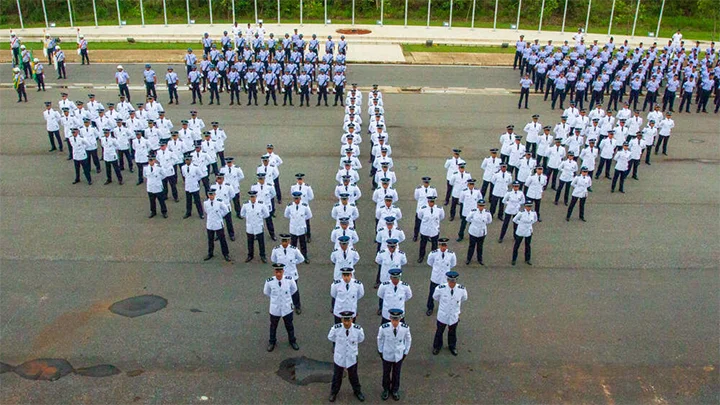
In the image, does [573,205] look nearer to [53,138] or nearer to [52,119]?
[52,119]

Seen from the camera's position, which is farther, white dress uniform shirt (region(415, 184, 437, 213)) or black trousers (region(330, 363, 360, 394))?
white dress uniform shirt (region(415, 184, 437, 213))

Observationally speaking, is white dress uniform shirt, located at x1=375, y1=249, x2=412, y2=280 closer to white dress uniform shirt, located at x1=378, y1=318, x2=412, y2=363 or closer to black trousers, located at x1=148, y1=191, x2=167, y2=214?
white dress uniform shirt, located at x1=378, y1=318, x2=412, y2=363

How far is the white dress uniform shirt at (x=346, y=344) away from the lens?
8.24 metres

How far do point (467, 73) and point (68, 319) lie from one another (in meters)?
24.5

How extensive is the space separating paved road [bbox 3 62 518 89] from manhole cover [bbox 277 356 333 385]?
20.2 meters

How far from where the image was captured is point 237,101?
24609 millimetres

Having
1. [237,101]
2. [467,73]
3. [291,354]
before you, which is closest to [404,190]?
[291,354]

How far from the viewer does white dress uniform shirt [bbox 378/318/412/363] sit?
27.3 ft

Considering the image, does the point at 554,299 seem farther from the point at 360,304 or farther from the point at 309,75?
the point at 309,75

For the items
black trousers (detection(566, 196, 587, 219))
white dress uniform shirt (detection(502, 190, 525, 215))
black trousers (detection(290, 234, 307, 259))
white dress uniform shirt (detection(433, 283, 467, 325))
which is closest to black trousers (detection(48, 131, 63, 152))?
black trousers (detection(290, 234, 307, 259))

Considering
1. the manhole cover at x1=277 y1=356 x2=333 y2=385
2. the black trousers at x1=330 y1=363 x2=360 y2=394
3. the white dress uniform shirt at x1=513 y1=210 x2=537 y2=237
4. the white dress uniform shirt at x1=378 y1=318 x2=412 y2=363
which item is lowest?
the manhole cover at x1=277 y1=356 x2=333 y2=385

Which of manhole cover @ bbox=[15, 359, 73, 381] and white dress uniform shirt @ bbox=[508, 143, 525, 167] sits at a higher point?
white dress uniform shirt @ bbox=[508, 143, 525, 167]

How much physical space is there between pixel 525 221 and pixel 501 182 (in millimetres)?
2293

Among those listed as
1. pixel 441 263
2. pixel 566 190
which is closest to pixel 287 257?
pixel 441 263
